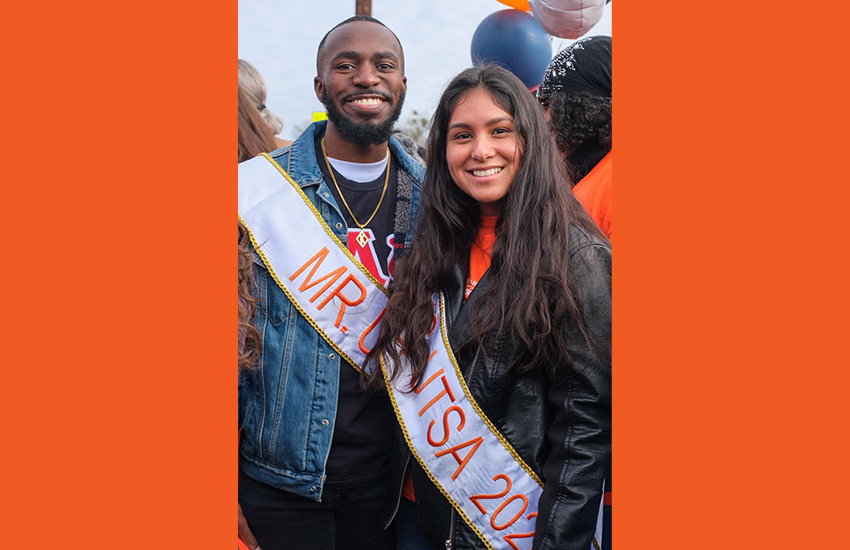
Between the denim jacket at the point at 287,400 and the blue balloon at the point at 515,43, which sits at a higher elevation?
the blue balloon at the point at 515,43

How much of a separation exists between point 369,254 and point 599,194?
32.4 inches

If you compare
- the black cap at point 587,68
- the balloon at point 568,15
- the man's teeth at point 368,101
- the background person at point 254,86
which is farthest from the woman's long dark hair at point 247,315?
the balloon at point 568,15

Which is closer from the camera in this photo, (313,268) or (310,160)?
(313,268)

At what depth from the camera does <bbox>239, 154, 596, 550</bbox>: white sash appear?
1822mm

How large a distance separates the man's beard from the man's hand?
134 centimetres

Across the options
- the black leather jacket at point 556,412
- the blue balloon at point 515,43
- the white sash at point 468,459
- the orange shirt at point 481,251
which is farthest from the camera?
the blue balloon at point 515,43

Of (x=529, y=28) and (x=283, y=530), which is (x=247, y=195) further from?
(x=529, y=28)

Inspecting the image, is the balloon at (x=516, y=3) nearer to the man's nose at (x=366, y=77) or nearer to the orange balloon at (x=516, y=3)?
the orange balloon at (x=516, y=3)

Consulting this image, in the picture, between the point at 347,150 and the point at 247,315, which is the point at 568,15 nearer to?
the point at 347,150

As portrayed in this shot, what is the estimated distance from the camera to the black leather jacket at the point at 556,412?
1652 mm

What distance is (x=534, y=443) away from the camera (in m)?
1.76

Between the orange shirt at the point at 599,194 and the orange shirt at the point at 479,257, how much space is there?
1.32 feet

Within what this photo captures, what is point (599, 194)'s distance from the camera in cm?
222

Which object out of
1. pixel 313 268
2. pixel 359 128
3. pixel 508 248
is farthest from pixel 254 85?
pixel 508 248
